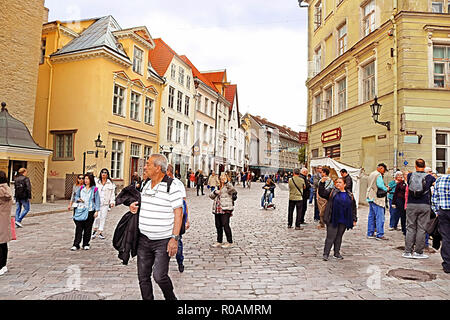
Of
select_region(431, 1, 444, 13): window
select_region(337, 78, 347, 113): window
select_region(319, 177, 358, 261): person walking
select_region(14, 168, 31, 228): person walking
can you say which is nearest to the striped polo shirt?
select_region(319, 177, 358, 261): person walking

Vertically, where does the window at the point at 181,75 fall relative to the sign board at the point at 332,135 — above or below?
above

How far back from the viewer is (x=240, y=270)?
5660 mm

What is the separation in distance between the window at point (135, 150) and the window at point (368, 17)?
16.6 metres

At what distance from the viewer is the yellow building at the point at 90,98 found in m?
20.5

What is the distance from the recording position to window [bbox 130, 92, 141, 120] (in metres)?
24.0

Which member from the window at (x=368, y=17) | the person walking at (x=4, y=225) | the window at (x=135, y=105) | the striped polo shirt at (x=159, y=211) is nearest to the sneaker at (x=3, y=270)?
the person walking at (x=4, y=225)

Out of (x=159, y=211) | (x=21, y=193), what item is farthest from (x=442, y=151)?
(x=21, y=193)

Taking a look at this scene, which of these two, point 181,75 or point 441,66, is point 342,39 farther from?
point 181,75

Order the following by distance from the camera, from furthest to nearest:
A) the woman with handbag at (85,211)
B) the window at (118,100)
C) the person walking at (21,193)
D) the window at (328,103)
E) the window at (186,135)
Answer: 1. the window at (186,135)
2. the window at (328,103)
3. the window at (118,100)
4. the person walking at (21,193)
5. the woman with handbag at (85,211)

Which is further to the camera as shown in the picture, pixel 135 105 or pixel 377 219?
pixel 135 105

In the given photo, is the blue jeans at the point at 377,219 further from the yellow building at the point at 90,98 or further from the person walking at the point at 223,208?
the yellow building at the point at 90,98

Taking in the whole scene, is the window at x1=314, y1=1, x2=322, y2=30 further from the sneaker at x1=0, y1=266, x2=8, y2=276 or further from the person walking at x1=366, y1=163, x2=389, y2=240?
the sneaker at x1=0, y1=266, x2=8, y2=276

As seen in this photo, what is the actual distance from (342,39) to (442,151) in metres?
9.80
